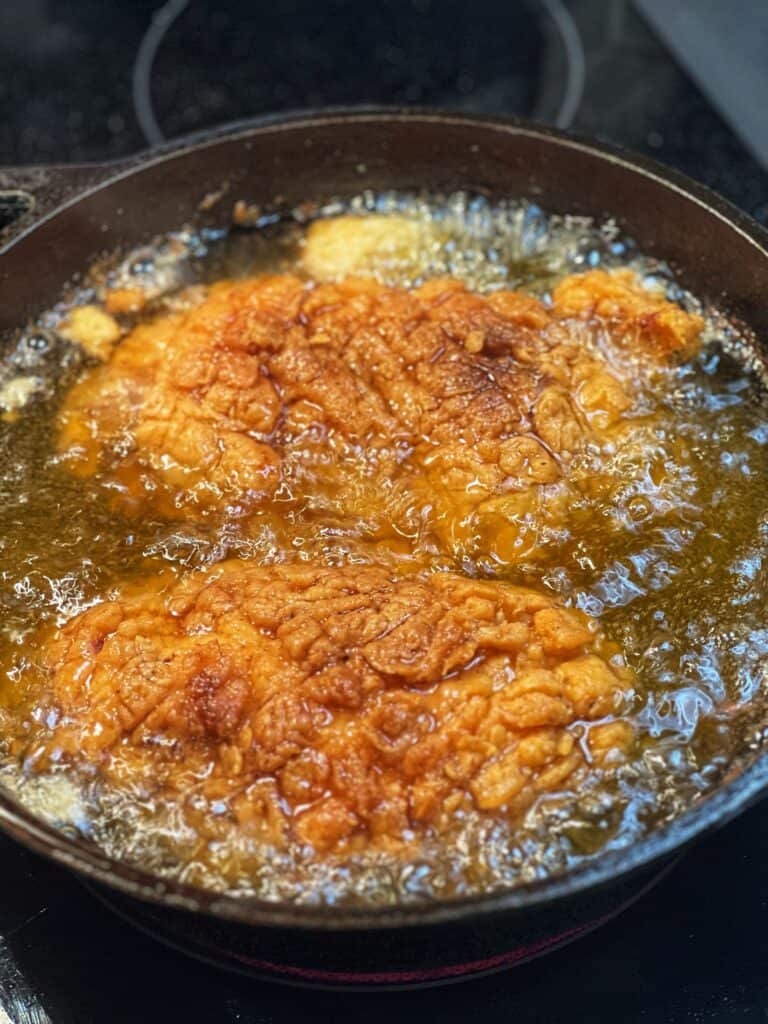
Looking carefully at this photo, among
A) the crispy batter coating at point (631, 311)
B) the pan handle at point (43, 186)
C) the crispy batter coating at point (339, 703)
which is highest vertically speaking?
the pan handle at point (43, 186)

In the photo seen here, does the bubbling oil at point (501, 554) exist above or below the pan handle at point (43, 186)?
below

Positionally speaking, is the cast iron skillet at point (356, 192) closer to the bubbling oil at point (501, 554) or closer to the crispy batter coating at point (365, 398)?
the bubbling oil at point (501, 554)

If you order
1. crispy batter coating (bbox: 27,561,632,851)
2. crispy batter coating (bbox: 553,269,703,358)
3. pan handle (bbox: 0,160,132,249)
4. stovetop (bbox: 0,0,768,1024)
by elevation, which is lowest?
crispy batter coating (bbox: 27,561,632,851)

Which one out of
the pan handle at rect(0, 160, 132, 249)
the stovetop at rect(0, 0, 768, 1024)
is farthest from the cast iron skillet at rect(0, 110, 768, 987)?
the stovetop at rect(0, 0, 768, 1024)

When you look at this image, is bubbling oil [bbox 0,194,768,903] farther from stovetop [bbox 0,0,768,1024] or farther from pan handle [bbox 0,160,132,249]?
stovetop [bbox 0,0,768,1024]

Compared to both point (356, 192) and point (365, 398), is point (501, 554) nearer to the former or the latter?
point (365, 398)

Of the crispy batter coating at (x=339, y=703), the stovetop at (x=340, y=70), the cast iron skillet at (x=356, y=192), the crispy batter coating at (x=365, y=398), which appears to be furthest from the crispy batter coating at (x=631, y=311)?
the stovetop at (x=340, y=70)

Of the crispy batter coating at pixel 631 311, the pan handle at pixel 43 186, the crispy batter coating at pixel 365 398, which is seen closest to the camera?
the crispy batter coating at pixel 365 398
